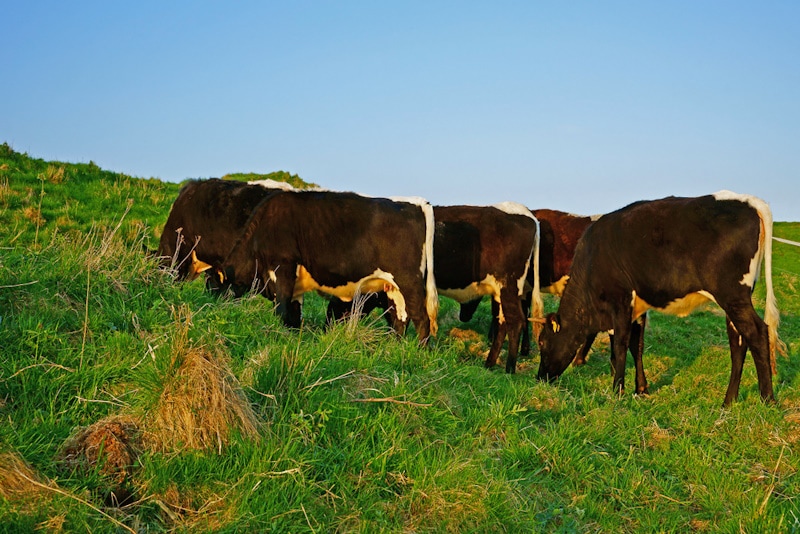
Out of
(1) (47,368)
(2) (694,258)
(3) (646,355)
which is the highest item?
(2) (694,258)

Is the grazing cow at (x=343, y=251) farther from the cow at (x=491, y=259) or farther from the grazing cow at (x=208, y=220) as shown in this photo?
the grazing cow at (x=208, y=220)

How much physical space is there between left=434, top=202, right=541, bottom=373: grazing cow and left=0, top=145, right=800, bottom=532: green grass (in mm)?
2998

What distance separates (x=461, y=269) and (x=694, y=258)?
141 inches

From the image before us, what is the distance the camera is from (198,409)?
446 centimetres

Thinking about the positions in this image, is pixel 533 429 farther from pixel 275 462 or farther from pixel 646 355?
pixel 646 355

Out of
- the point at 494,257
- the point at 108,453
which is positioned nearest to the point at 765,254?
the point at 494,257

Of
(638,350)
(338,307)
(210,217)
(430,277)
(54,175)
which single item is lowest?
(638,350)

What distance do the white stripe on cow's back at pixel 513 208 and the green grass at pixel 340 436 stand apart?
12.7 ft

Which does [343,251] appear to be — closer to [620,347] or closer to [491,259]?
[491,259]

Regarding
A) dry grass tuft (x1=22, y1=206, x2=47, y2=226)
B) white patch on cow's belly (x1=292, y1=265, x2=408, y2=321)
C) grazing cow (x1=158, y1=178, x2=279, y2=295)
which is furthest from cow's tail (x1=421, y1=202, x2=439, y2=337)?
dry grass tuft (x1=22, y1=206, x2=47, y2=226)

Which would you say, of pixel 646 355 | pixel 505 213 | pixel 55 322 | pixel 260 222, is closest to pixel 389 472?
pixel 55 322

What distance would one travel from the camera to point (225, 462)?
4.31 meters

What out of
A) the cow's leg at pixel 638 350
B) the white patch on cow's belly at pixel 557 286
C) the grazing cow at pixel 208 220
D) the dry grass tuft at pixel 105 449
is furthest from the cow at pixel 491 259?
the dry grass tuft at pixel 105 449

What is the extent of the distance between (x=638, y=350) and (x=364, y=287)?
396 cm
